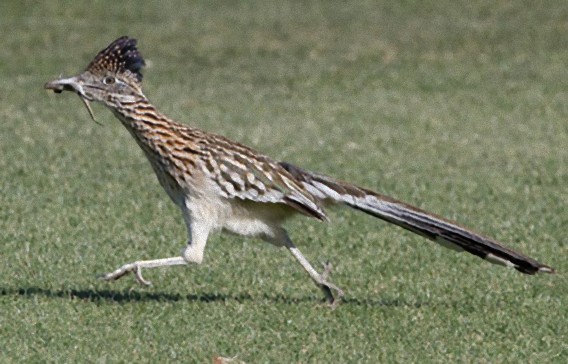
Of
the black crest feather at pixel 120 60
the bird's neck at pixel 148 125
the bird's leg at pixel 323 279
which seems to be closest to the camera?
the bird's neck at pixel 148 125

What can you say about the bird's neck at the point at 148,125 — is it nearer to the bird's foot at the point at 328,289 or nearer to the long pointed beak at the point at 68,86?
the long pointed beak at the point at 68,86

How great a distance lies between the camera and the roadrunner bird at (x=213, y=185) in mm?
8227

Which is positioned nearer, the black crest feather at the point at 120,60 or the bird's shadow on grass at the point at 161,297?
the black crest feather at the point at 120,60

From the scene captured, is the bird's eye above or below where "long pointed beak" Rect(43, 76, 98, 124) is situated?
above

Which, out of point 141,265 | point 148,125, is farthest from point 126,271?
point 148,125

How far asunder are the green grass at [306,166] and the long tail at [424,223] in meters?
0.40

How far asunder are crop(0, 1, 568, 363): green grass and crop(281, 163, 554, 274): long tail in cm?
40

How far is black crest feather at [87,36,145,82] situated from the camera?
27.4 feet

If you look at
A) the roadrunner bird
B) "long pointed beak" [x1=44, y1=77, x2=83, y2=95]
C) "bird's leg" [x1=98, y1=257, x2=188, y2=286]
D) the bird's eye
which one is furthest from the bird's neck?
"bird's leg" [x1=98, y1=257, x2=188, y2=286]

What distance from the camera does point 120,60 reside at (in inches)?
330

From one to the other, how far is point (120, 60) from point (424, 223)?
1.99 metres

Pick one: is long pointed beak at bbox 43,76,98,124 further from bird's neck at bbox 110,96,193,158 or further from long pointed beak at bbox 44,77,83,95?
bird's neck at bbox 110,96,193,158

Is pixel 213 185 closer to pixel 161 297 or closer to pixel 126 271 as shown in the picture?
pixel 126 271

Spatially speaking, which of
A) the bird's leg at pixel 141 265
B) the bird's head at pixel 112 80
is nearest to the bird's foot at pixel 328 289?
the bird's leg at pixel 141 265
